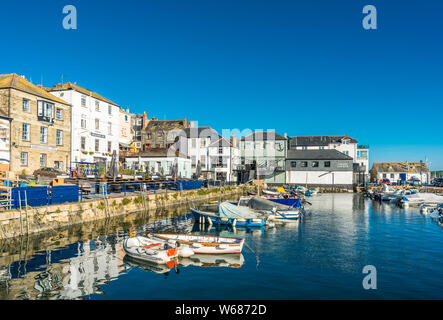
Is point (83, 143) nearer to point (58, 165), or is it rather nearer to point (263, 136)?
point (58, 165)

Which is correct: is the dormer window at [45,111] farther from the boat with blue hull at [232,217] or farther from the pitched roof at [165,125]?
the pitched roof at [165,125]

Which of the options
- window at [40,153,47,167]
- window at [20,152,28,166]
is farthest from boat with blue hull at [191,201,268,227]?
window at [40,153,47,167]

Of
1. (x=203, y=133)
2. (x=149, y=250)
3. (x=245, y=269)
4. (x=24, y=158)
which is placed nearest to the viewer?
(x=245, y=269)

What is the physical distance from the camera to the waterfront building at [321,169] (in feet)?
229

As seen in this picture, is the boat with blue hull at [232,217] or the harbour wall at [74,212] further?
the boat with blue hull at [232,217]

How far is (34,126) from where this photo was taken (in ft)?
124

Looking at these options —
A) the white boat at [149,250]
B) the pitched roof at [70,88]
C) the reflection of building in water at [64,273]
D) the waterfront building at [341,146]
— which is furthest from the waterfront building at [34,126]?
the waterfront building at [341,146]

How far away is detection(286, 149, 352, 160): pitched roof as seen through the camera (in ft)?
230

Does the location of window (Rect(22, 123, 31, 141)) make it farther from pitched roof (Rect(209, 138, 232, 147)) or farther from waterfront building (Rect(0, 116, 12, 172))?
pitched roof (Rect(209, 138, 232, 147))

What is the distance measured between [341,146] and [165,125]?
50043 millimetres

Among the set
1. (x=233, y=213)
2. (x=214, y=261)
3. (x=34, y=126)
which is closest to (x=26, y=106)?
(x=34, y=126)

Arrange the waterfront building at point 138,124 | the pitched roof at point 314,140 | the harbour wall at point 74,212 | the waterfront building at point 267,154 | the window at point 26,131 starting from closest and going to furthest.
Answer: the harbour wall at point 74,212, the window at point 26,131, the waterfront building at point 267,154, the waterfront building at point 138,124, the pitched roof at point 314,140

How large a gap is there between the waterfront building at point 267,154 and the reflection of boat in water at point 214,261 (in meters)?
55.1
